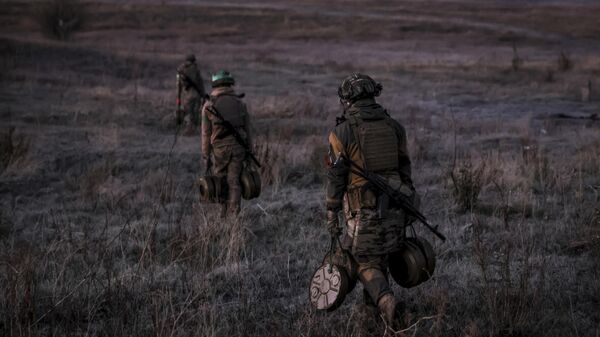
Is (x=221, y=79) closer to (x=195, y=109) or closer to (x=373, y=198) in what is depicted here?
(x=373, y=198)

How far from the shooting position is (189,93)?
1339 centimetres

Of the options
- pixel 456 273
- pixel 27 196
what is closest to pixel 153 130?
pixel 27 196

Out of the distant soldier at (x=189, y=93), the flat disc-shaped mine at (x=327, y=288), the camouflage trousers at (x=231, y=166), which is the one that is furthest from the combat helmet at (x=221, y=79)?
the distant soldier at (x=189, y=93)

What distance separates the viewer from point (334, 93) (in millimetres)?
20141

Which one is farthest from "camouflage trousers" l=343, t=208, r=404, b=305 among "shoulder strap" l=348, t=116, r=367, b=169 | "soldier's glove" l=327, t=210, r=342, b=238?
"shoulder strap" l=348, t=116, r=367, b=169

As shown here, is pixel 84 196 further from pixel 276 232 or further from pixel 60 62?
pixel 60 62

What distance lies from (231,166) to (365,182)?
3290 mm

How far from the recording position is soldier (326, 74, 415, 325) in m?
4.07

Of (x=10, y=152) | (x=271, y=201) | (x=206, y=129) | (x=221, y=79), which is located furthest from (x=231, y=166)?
(x=10, y=152)

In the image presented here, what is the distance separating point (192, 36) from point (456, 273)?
132 feet

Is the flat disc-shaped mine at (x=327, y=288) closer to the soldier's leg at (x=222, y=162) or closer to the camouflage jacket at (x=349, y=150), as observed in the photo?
the camouflage jacket at (x=349, y=150)

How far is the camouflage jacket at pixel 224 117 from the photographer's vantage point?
22.8 feet

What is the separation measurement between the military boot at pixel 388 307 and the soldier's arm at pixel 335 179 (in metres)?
0.59

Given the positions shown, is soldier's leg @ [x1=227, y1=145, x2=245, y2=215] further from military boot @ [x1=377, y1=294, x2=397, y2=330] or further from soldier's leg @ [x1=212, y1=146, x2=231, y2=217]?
military boot @ [x1=377, y1=294, x2=397, y2=330]
